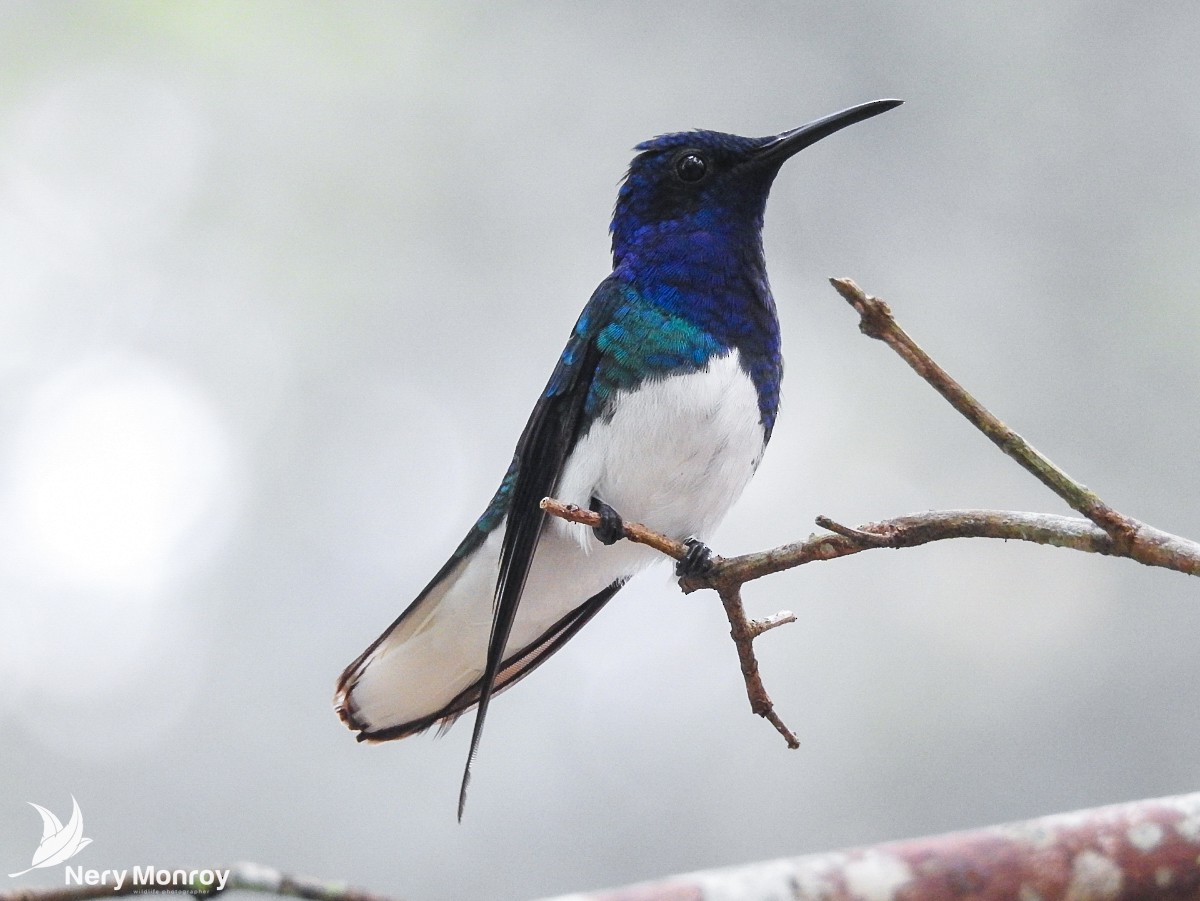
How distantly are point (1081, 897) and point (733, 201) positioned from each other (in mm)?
2477

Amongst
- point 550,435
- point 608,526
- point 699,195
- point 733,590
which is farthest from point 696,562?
point 699,195

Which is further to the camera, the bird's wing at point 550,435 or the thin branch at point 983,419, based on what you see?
the bird's wing at point 550,435

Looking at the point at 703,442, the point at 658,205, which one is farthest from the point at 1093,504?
the point at 658,205

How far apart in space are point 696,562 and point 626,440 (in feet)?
1.44

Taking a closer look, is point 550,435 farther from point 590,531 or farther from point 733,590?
point 733,590

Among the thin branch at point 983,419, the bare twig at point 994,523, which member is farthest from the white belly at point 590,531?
the thin branch at point 983,419

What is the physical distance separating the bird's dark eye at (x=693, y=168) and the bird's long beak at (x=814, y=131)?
0.46 feet

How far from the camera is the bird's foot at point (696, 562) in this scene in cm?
249

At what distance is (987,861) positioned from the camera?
100 cm

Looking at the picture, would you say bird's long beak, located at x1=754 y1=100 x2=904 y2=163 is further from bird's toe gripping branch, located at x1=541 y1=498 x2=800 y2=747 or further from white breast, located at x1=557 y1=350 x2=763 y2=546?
bird's toe gripping branch, located at x1=541 y1=498 x2=800 y2=747

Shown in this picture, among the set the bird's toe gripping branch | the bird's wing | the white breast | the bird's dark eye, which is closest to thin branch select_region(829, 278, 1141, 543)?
the bird's toe gripping branch

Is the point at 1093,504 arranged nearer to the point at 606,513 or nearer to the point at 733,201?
the point at 606,513

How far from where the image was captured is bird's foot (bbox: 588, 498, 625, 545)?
8.56 ft

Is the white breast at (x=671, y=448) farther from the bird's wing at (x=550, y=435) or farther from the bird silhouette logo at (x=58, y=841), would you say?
the bird silhouette logo at (x=58, y=841)
